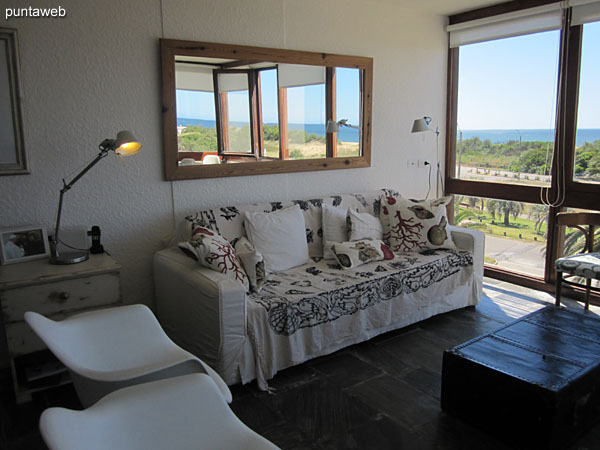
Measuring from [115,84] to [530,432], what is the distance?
2.88m

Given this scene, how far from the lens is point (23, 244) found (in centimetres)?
265

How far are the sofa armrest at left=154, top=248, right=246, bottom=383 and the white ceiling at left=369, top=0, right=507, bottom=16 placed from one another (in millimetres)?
2906

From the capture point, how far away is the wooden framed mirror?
10.4 ft

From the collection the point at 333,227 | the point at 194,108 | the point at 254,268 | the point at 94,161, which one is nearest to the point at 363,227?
the point at 333,227

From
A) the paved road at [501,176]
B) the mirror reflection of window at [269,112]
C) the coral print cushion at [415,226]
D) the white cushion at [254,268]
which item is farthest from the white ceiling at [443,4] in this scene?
the white cushion at [254,268]

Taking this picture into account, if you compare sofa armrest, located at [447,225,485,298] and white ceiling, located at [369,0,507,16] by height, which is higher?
white ceiling, located at [369,0,507,16]

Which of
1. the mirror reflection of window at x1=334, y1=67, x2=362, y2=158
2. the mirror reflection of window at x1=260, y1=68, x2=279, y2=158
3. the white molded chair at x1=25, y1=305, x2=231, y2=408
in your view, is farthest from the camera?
the mirror reflection of window at x1=334, y1=67, x2=362, y2=158

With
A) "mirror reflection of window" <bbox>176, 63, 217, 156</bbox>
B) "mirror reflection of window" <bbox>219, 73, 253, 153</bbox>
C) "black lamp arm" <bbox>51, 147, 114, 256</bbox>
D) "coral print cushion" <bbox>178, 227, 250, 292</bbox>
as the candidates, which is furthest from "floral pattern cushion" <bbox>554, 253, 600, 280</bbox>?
"black lamp arm" <bbox>51, 147, 114, 256</bbox>

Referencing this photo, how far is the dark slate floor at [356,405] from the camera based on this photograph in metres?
2.17

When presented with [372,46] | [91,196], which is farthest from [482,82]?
[91,196]

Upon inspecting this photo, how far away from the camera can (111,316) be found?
1937 millimetres

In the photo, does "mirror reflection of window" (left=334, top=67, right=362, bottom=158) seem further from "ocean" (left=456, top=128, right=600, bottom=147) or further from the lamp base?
the lamp base

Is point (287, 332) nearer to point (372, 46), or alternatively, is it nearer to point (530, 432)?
point (530, 432)

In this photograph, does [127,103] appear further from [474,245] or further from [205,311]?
[474,245]
